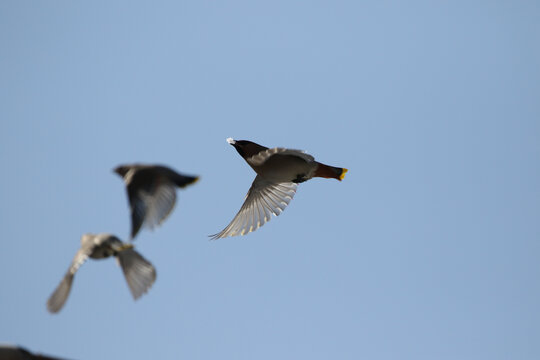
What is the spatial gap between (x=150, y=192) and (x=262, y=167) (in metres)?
4.76

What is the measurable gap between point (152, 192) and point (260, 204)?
5.94 meters

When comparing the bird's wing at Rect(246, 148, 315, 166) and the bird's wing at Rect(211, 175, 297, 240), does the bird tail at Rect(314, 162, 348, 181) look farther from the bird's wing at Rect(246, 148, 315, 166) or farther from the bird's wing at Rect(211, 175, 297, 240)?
the bird's wing at Rect(211, 175, 297, 240)

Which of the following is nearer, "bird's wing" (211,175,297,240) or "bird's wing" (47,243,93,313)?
"bird's wing" (47,243,93,313)

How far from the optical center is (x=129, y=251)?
8.31 meters

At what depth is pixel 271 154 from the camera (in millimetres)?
10344

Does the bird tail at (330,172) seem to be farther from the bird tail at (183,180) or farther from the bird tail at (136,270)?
the bird tail at (183,180)

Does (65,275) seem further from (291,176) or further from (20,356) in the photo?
(291,176)

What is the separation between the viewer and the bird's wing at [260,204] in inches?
511

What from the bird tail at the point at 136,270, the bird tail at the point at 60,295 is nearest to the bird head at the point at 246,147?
the bird tail at the point at 136,270

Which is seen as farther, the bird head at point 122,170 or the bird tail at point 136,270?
the bird tail at point 136,270

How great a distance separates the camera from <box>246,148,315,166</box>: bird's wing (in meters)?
10.6

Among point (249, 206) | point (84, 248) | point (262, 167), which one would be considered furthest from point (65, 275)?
point (249, 206)

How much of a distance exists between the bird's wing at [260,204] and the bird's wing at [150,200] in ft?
18.2

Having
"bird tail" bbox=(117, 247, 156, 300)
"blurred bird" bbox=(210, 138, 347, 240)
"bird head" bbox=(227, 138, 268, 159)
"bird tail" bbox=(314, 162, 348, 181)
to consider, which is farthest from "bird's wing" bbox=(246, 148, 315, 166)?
"bird tail" bbox=(117, 247, 156, 300)
